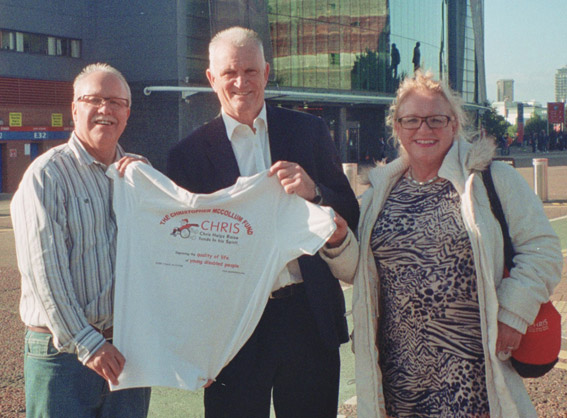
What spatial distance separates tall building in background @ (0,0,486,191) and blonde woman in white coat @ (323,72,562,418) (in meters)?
27.9

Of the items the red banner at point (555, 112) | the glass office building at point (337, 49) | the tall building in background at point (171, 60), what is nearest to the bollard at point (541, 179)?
the tall building in background at point (171, 60)

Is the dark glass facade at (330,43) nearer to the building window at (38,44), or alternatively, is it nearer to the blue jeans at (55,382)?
the building window at (38,44)

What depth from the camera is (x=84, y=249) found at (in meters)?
2.85

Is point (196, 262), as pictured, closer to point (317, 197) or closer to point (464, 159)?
point (317, 197)

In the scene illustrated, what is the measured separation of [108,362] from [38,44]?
107 ft

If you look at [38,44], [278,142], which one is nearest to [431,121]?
[278,142]

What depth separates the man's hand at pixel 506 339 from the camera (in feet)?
9.60

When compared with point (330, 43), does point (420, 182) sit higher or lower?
lower

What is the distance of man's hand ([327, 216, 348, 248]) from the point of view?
3.01 metres

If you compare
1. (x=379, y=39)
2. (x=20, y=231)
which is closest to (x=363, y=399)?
(x=20, y=231)

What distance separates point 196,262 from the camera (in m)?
3.05

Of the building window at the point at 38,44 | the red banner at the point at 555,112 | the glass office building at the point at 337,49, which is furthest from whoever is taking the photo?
the red banner at the point at 555,112

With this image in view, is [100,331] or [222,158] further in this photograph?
[222,158]

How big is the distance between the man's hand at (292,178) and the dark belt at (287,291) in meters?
0.49
